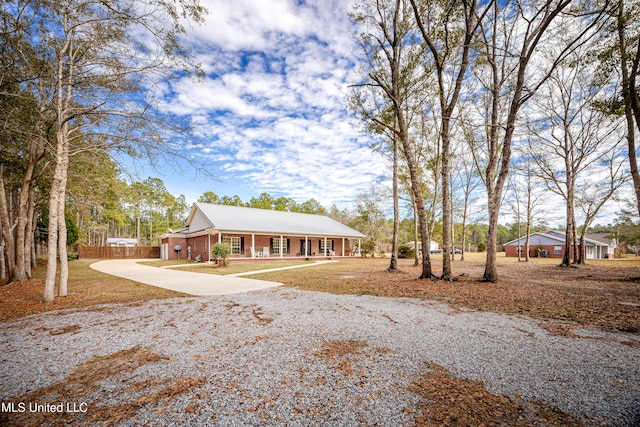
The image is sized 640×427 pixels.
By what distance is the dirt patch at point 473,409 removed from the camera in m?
2.10

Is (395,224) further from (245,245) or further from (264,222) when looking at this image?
(264,222)

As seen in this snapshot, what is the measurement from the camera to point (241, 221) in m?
21.3

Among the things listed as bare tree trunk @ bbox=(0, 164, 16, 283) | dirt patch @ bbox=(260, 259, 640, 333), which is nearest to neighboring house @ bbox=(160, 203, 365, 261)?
bare tree trunk @ bbox=(0, 164, 16, 283)

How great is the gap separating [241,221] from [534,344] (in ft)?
65.8

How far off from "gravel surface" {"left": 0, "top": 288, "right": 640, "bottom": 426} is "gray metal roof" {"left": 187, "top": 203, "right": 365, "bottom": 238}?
48.4 ft

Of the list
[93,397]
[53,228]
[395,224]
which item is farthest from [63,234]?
[395,224]

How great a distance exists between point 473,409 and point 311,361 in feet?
5.65

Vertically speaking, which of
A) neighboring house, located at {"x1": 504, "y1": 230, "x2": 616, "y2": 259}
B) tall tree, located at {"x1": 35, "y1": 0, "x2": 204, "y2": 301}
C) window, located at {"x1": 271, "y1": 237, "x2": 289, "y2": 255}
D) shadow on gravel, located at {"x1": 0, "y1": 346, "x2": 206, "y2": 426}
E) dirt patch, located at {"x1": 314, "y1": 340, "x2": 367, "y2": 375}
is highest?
tall tree, located at {"x1": 35, "y1": 0, "x2": 204, "y2": 301}

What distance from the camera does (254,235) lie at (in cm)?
2108

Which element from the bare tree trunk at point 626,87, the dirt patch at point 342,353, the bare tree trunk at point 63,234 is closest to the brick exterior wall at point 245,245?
Result: the bare tree trunk at point 63,234

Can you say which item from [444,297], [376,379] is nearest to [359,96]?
[444,297]

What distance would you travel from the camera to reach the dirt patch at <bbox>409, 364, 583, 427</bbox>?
6.90 feet

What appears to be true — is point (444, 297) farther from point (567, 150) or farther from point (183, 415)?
point (567, 150)

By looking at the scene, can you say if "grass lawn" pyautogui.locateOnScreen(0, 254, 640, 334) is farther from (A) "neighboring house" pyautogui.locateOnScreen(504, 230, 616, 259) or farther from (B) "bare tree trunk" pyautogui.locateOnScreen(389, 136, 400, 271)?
(A) "neighboring house" pyautogui.locateOnScreen(504, 230, 616, 259)
